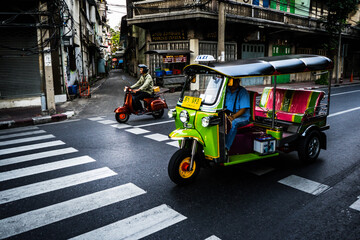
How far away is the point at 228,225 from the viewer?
11.1ft

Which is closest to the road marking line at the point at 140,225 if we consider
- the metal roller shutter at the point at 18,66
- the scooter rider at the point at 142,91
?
the scooter rider at the point at 142,91

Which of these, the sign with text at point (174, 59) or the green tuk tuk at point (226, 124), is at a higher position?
the sign with text at point (174, 59)

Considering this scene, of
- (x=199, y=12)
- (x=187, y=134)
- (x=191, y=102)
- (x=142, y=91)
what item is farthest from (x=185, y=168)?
(x=199, y=12)

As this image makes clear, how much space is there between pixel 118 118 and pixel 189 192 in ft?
19.6

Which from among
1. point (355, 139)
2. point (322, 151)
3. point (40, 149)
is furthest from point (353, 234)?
point (40, 149)

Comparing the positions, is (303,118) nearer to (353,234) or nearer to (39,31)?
(353,234)

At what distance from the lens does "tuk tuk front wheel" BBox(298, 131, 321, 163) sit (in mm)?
5376

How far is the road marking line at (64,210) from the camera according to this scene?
3.44 metres


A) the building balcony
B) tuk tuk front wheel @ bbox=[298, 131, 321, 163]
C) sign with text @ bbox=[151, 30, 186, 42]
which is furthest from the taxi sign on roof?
sign with text @ bbox=[151, 30, 186, 42]

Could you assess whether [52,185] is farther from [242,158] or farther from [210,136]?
[242,158]

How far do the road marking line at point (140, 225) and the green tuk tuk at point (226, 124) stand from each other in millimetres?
792

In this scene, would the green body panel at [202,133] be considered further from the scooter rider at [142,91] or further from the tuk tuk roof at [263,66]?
the scooter rider at [142,91]

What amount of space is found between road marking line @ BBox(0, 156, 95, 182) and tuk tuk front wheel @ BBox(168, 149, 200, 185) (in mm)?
2272

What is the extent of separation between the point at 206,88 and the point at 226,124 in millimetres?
716
